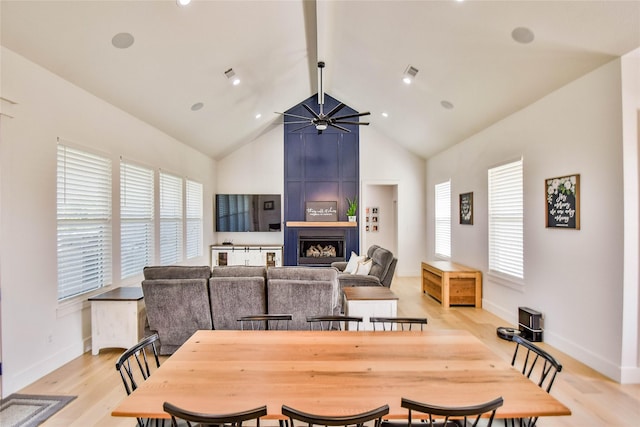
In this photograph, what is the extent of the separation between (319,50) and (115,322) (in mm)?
4843

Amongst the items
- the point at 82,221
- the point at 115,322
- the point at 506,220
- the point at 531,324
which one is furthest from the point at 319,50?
the point at 531,324

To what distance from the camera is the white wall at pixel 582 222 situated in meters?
2.90

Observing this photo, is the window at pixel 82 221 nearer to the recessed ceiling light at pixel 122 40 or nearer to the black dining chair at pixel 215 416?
the recessed ceiling light at pixel 122 40

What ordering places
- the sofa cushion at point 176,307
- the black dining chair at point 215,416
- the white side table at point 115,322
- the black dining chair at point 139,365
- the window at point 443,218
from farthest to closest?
the window at point 443,218
the white side table at point 115,322
the sofa cushion at point 176,307
the black dining chair at point 139,365
the black dining chair at point 215,416

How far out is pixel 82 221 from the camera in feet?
11.7

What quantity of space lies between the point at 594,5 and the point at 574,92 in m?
1.03

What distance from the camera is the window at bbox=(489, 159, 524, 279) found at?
434 cm

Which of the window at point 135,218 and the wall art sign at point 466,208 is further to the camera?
the wall art sign at point 466,208

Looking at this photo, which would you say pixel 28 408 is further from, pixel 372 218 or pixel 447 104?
pixel 372 218

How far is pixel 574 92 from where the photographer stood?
334cm

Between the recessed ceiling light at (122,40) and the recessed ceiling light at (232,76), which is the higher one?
the recessed ceiling light at (232,76)

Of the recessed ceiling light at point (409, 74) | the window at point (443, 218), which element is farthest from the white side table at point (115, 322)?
the window at point (443, 218)

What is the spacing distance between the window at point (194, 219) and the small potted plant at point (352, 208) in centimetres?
340

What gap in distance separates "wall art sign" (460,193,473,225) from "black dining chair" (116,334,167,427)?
505 centimetres
